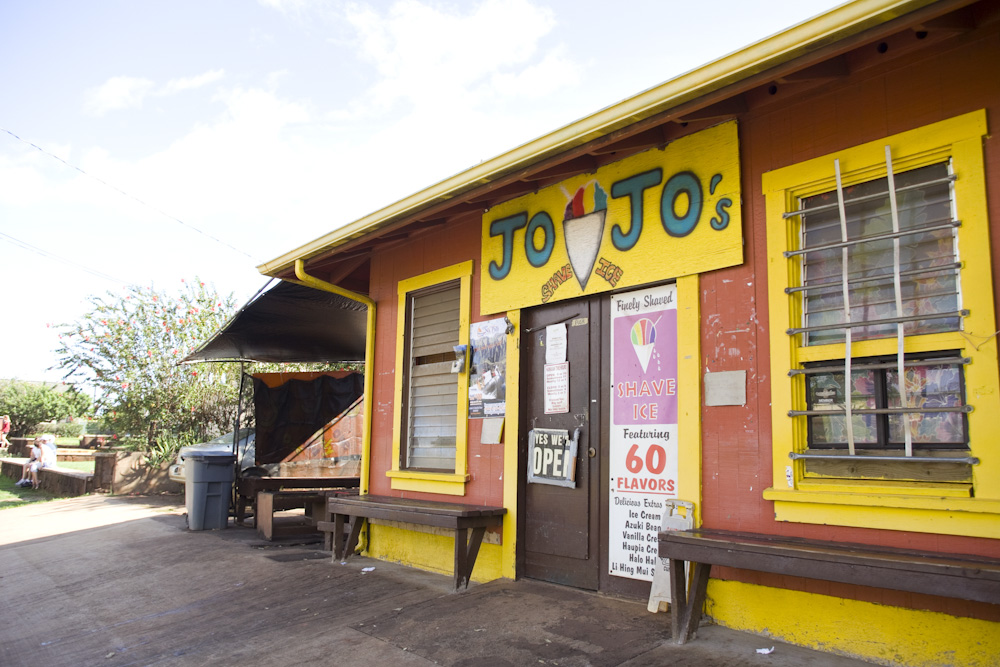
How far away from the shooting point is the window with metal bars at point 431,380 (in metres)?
6.80

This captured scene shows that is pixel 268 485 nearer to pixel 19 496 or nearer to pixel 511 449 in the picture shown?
pixel 511 449

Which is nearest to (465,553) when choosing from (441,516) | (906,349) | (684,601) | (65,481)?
(441,516)

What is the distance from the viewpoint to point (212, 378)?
1642cm

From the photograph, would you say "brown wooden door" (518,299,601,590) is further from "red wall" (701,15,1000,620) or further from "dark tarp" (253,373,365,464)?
"dark tarp" (253,373,365,464)

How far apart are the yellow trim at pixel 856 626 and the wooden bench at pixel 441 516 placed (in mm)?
1987

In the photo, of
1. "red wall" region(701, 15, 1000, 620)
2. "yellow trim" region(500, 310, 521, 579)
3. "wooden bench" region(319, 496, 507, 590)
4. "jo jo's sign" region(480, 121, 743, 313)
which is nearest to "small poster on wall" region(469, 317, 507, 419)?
"yellow trim" region(500, 310, 521, 579)

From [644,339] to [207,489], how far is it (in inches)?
305

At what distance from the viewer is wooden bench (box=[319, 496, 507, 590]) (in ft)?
17.8

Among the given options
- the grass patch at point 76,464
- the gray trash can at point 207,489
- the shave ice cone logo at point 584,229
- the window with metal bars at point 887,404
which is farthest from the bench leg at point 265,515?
the grass patch at point 76,464

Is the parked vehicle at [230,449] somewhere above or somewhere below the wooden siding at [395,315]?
below

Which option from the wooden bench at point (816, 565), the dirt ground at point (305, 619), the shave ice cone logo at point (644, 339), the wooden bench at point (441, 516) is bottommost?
the dirt ground at point (305, 619)

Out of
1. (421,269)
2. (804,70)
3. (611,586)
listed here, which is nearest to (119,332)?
(421,269)

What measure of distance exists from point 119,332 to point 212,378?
2.50 metres

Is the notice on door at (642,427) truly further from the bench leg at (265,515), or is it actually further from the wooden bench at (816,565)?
the bench leg at (265,515)
